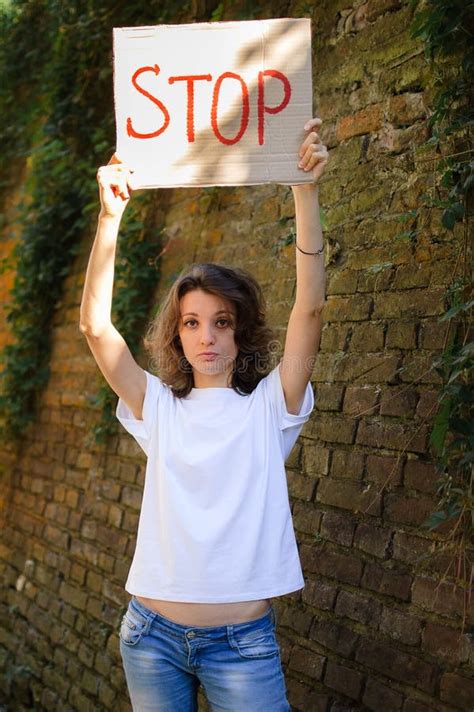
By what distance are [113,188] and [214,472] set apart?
719 millimetres

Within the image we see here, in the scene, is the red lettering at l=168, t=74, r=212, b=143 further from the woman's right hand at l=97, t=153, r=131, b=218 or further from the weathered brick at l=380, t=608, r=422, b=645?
the weathered brick at l=380, t=608, r=422, b=645

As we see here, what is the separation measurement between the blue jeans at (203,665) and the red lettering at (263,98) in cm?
115

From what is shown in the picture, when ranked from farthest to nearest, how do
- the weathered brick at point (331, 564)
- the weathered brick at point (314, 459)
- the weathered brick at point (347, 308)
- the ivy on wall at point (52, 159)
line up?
the ivy on wall at point (52, 159) → the weathered brick at point (314, 459) → the weathered brick at point (347, 308) → the weathered brick at point (331, 564)

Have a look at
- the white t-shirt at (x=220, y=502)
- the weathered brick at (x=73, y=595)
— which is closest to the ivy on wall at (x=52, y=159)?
the weathered brick at (x=73, y=595)

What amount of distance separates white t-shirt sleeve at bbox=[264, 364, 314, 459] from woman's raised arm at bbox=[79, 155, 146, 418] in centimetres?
33

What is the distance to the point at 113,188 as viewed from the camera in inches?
83.0

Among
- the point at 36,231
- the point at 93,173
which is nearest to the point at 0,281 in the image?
the point at 36,231

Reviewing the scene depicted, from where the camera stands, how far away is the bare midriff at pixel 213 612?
6.37 feet

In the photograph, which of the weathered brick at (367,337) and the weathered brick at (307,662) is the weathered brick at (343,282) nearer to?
the weathered brick at (367,337)

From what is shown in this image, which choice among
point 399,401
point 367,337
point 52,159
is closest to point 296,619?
point 399,401

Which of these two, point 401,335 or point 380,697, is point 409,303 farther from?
point 380,697

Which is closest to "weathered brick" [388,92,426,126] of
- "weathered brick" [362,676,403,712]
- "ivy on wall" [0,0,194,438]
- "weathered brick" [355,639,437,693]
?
"weathered brick" [355,639,437,693]

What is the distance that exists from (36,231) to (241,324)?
3202mm

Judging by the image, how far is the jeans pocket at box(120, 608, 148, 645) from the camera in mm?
2000
